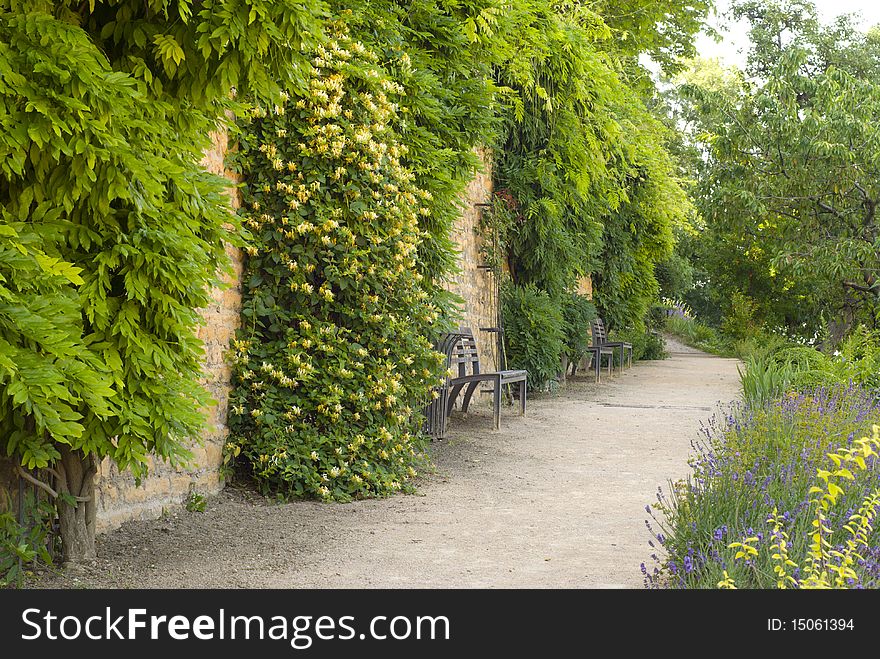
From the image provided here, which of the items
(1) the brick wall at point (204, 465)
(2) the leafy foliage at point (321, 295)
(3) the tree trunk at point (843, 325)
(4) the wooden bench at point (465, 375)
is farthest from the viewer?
(3) the tree trunk at point (843, 325)

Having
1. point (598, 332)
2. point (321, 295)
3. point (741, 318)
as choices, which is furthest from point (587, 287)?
point (321, 295)

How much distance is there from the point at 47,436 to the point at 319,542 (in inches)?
60.2

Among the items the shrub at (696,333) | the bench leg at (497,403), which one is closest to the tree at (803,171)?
the bench leg at (497,403)

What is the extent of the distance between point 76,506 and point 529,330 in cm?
837

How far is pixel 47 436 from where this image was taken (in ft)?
13.6

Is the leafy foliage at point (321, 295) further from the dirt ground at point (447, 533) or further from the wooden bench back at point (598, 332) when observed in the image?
the wooden bench back at point (598, 332)

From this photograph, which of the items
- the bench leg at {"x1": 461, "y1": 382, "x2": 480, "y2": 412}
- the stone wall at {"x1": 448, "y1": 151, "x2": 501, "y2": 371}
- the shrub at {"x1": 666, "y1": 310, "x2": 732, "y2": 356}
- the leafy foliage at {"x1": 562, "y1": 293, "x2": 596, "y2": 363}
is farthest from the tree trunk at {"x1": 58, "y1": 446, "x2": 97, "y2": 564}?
the shrub at {"x1": 666, "y1": 310, "x2": 732, "y2": 356}

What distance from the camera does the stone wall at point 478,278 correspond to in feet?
35.2

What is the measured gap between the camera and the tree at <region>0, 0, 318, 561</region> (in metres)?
3.44

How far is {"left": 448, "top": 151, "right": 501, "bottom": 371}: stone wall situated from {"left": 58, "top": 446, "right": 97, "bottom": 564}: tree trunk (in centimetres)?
631

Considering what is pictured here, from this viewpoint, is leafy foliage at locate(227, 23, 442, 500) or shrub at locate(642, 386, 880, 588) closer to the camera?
shrub at locate(642, 386, 880, 588)

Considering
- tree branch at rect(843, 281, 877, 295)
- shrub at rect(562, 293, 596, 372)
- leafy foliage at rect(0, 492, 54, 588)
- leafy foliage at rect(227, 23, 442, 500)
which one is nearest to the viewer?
leafy foliage at rect(0, 492, 54, 588)

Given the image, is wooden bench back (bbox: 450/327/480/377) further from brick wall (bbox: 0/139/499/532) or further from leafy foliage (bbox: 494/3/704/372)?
brick wall (bbox: 0/139/499/532)

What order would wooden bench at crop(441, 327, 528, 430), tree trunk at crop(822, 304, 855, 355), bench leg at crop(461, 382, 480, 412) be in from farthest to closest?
tree trunk at crop(822, 304, 855, 355) < bench leg at crop(461, 382, 480, 412) < wooden bench at crop(441, 327, 528, 430)
